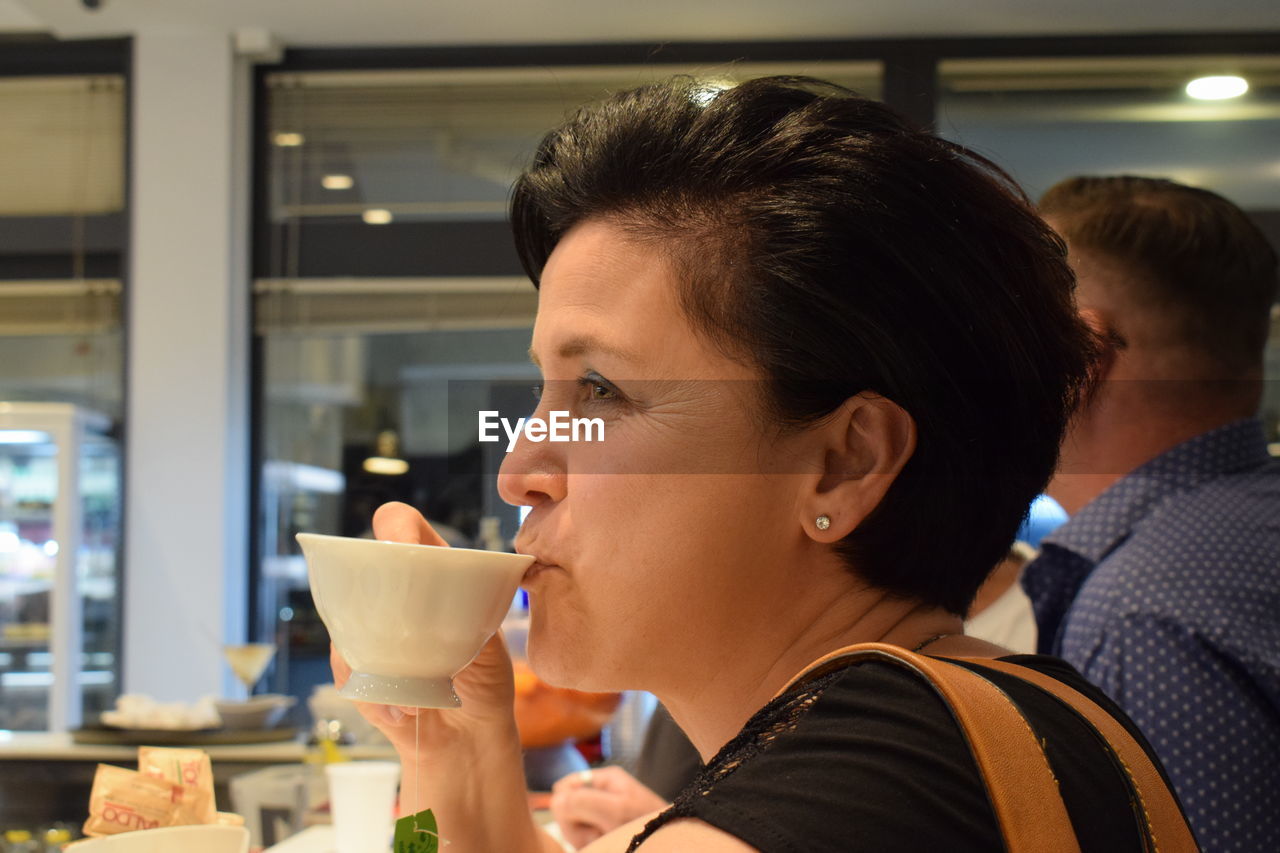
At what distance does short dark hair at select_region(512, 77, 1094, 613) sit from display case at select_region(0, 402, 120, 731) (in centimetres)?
452

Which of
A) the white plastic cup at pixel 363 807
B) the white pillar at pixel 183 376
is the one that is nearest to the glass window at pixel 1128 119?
the white pillar at pixel 183 376

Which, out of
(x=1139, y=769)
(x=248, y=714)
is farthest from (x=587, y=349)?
(x=248, y=714)

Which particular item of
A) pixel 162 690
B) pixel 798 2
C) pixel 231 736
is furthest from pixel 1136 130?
pixel 162 690

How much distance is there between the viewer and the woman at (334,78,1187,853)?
0.83 metres

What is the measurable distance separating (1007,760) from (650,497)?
12.2 inches

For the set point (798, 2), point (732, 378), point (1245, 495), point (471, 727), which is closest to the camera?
point (732, 378)

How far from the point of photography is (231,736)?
2.63 m

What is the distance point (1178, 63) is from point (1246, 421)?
13.5ft

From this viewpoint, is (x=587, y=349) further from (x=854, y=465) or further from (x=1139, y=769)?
(x=1139, y=769)

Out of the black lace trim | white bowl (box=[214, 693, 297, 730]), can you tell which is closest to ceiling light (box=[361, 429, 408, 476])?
white bowl (box=[214, 693, 297, 730])

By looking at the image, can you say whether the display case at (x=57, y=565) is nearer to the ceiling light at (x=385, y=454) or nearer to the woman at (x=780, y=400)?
the ceiling light at (x=385, y=454)

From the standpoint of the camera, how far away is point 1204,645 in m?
1.40

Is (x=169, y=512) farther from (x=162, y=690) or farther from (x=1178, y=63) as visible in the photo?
(x=1178, y=63)

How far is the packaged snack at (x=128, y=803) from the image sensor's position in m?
0.89
